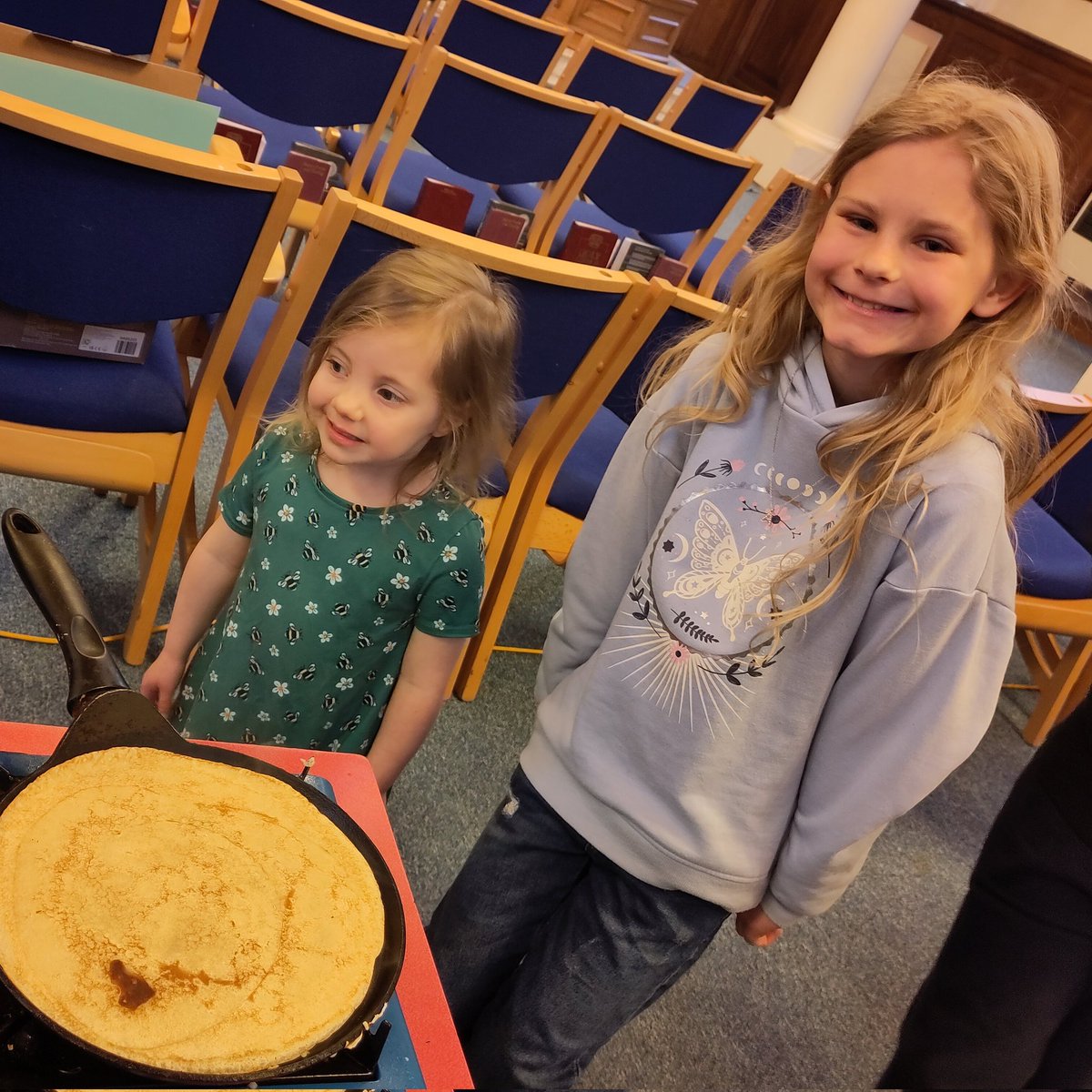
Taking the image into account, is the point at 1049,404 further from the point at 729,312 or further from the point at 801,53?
the point at 801,53

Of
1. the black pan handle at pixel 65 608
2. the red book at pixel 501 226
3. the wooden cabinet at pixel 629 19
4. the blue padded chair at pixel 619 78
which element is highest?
the wooden cabinet at pixel 629 19

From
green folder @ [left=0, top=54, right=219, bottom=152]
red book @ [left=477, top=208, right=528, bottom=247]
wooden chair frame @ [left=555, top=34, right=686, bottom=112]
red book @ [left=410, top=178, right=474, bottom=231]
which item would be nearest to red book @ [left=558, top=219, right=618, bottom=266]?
red book @ [left=477, top=208, right=528, bottom=247]

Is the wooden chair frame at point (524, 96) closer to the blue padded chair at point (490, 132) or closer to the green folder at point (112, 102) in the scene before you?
the blue padded chair at point (490, 132)

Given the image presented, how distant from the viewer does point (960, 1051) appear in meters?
0.79

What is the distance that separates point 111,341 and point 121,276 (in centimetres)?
25

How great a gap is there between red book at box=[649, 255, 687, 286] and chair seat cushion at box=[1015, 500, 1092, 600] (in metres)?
1.05

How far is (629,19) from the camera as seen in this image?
23.3ft

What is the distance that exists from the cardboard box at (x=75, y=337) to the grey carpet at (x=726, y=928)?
0.56m

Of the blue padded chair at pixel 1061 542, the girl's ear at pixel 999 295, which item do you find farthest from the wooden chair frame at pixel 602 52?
the girl's ear at pixel 999 295

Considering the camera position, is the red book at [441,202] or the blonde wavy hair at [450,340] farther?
the red book at [441,202]

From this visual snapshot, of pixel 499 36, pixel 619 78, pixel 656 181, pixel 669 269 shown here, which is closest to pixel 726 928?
pixel 669 269

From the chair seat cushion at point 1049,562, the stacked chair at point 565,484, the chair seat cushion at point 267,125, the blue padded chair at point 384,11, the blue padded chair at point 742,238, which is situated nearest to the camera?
the stacked chair at point 565,484

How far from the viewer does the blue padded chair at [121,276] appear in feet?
4.51

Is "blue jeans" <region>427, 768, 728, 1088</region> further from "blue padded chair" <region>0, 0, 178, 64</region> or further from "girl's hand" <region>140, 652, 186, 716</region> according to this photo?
"blue padded chair" <region>0, 0, 178, 64</region>
